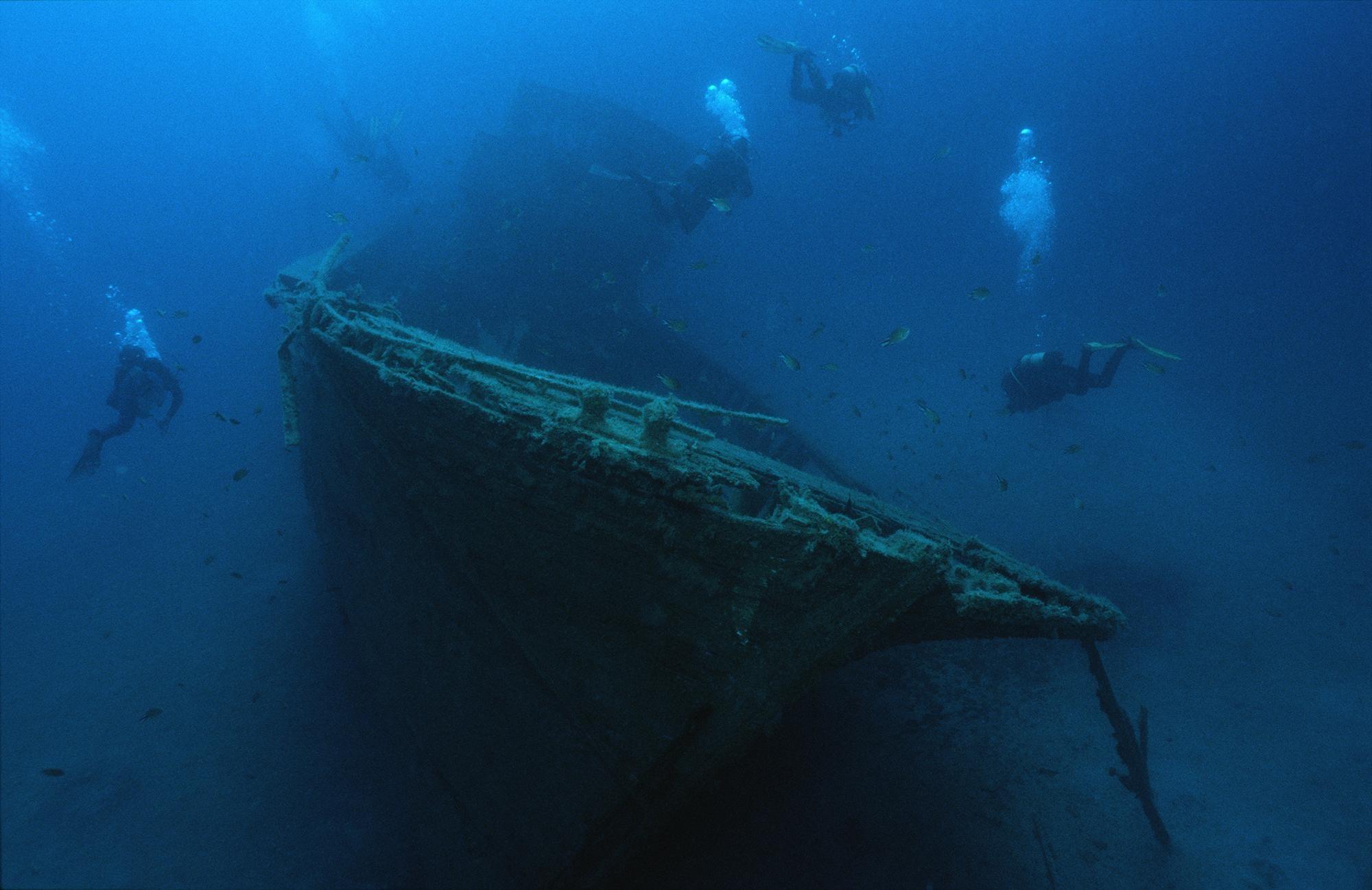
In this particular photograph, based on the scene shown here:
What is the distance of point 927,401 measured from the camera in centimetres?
2828

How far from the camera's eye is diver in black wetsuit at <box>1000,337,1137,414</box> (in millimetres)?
11406

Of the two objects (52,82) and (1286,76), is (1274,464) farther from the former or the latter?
(52,82)

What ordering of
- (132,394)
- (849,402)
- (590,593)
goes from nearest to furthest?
(590,593), (132,394), (849,402)

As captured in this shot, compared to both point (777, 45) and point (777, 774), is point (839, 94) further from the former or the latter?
point (777, 774)

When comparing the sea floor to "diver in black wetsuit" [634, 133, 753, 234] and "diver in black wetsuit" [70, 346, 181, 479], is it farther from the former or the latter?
"diver in black wetsuit" [634, 133, 753, 234]

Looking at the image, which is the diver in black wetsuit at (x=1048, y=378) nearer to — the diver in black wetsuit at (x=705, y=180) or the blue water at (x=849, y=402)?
the blue water at (x=849, y=402)

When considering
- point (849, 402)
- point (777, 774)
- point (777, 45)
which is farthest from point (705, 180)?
point (849, 402)

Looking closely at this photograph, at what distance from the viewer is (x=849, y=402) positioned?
87.5 ft

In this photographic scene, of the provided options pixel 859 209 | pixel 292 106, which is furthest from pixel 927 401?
pixel 292 106

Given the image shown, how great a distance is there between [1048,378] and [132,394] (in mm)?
17946

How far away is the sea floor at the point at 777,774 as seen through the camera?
4453mm

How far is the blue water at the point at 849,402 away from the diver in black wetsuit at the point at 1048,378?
12.9 ft

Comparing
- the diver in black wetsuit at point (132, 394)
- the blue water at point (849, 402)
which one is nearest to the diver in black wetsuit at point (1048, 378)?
the blue water at point (849, 402)

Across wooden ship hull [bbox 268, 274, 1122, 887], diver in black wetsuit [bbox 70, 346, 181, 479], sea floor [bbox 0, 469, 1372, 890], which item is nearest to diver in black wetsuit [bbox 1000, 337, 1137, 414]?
sea floor [bbox 0, 469, 1372, 890]
